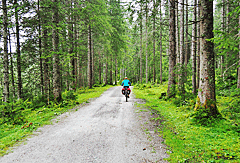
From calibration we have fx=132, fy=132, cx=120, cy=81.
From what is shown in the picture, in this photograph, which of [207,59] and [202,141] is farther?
[207,59]

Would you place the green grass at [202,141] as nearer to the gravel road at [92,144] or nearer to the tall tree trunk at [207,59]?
the gravel road at [92,144]

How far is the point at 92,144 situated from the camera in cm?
405

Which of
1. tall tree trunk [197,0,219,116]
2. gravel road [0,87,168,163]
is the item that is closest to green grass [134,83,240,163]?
gravel road [0,87,168,163]

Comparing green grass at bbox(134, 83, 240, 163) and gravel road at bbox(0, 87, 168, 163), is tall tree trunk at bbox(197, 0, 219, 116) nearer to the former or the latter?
green grass at bbox(134, 83, 240, 163)

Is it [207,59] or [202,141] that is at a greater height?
[207,59]

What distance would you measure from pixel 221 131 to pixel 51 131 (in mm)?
6142

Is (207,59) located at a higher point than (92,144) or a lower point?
higher

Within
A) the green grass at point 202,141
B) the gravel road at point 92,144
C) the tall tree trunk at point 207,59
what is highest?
the tall tree trunk at point 207,59

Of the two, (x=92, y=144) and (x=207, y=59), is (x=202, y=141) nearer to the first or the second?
(x=207, y=59)

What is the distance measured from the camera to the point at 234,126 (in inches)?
178

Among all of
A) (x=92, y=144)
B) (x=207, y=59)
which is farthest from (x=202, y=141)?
(x=92, y=144)

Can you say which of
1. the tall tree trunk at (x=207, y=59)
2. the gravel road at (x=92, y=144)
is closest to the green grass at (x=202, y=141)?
the gravel road at (x=92, y=144)

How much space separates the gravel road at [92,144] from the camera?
3375 millimetres

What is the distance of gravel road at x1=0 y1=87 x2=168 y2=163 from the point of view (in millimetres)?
3375
